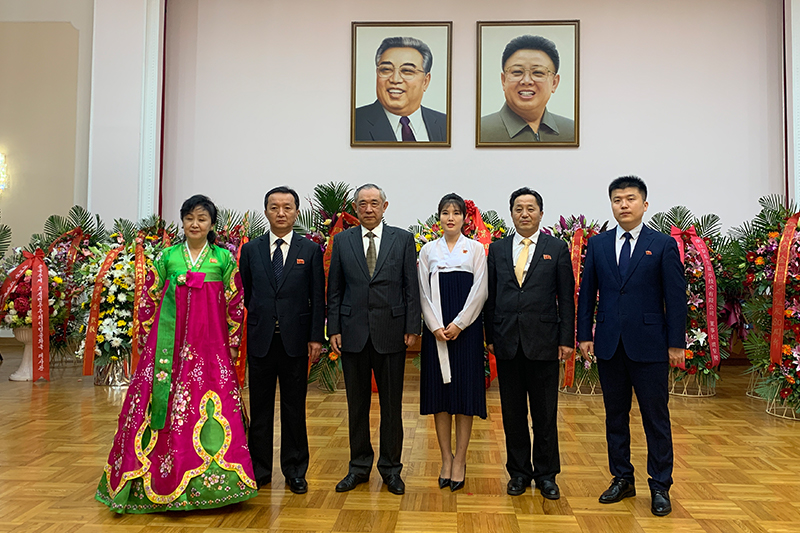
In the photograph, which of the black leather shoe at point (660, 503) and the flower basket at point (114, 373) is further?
the flower basket at point (114, 373)

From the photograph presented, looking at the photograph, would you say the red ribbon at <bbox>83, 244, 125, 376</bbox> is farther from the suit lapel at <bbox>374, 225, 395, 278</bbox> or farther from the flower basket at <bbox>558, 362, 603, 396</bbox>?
the flower basket at <bbox>558, 362, 603, 396</bbox>

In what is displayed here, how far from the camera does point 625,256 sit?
3.03 m

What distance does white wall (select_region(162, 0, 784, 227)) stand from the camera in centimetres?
782

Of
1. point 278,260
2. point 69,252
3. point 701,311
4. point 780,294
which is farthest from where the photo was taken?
point 69,252

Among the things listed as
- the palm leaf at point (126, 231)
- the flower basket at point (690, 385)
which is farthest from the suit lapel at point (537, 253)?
the palm leaf at point (126, 231)

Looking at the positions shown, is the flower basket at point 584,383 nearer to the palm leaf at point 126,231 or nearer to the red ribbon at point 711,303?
the red ribbon at point 711,303

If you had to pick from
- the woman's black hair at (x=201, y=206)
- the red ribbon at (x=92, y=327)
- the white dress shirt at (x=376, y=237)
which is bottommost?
the red ribbon at (x=92, y=327)

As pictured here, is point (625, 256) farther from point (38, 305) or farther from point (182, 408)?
point (38, 305)

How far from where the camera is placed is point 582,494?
3.13m

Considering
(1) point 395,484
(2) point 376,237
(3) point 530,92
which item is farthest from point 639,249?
(3) point 530,92

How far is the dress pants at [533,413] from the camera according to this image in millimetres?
3119

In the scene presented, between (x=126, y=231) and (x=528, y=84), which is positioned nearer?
(x=126, y=231)

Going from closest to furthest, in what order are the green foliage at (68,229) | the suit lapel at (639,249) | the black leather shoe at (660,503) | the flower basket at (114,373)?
1. the black leather shoe at (660,503)
2. the suit lapel at (639,249)
3. the flower basket at (114,373)
4. the green foliage at (68,229)

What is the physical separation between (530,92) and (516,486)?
588 cm
